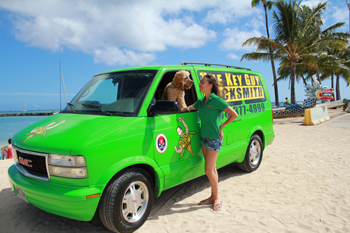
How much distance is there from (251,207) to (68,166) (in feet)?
9.22

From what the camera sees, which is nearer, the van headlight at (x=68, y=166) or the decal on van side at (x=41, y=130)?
the van headlight at (x=68, y=166)

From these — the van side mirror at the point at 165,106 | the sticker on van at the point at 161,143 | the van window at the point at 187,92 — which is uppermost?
the van window at the point at 187,92

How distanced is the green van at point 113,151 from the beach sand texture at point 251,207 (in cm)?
57

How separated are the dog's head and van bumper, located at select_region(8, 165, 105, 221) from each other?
1.90 m

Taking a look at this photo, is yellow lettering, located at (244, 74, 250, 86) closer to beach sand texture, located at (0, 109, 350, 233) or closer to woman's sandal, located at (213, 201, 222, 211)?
beach sand texture, located at (0, 109, 350, 233)

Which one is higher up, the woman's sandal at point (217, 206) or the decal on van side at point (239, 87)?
the decal on van side at point (239, 87)

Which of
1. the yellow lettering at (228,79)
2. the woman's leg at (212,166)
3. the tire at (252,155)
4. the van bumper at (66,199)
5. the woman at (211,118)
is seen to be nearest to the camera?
the van bumper at (66,199)

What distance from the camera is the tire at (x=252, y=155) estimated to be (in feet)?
17.1

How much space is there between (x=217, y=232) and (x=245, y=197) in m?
1.29

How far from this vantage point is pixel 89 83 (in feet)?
13.8

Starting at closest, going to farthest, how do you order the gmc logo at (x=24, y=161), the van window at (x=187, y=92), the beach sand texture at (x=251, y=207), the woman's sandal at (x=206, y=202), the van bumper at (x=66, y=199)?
the van bumper at (x=66, y=199) → the gmc logo at (x=24, y=161) → the beach sand texture at (x=251, y=207) → the woman's sandal at (x=206, y=202) → the van window at (x=187, y=92)

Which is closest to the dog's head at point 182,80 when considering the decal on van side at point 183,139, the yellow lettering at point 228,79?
the decal on van side at point 183,139

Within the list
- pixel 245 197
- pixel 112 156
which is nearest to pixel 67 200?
pixel 112 156

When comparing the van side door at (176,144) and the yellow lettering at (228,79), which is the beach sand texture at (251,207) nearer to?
the van side door at (176,144)
